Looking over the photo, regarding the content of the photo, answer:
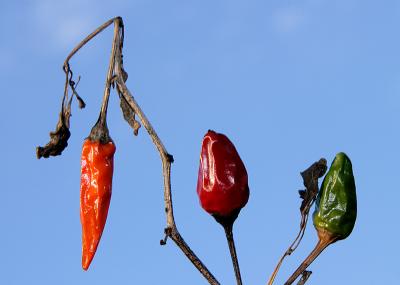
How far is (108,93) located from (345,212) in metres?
0.97

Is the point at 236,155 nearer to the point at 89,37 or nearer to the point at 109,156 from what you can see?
the point at 109,156

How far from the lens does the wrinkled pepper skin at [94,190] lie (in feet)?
10.5

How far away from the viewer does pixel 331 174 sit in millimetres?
3012

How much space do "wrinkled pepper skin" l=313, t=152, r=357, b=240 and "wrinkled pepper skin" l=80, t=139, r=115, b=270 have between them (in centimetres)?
79

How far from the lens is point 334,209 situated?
2980 mm

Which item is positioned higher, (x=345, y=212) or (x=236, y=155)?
(x=236, y=155)

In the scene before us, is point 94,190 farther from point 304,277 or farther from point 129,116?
point 304,277

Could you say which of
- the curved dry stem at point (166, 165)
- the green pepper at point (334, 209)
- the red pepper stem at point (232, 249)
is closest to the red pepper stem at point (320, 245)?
the green pepper at point (334, 209)

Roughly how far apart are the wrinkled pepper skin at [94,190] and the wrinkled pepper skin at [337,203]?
0.79 meters

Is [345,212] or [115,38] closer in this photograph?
[345,212]

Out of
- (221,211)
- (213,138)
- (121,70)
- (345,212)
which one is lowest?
(345,212)

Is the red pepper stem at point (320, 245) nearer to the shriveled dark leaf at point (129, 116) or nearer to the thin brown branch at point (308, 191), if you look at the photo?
the thin brown branch at point (308, 191)

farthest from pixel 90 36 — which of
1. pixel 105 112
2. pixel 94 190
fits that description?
pixel 94 190

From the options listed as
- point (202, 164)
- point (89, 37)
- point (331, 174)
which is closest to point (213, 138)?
point (202, 164)
